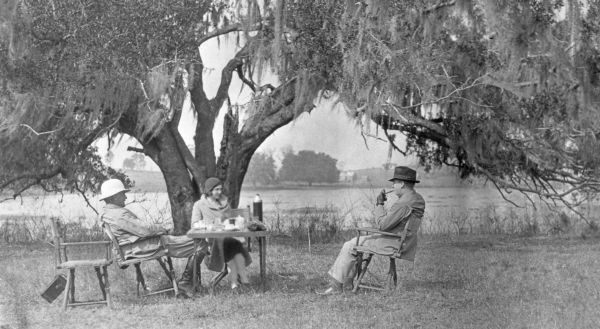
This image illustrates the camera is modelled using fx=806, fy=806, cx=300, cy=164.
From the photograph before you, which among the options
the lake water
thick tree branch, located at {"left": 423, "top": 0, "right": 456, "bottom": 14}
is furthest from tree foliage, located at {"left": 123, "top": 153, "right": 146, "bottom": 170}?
thick tree branch, located at {"left": 423, "top": 0, "right": 456, "bottom": 14}

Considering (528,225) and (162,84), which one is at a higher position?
(162,84)

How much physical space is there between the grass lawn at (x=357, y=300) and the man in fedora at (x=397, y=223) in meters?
0.29

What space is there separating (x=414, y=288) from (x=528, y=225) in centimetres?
746

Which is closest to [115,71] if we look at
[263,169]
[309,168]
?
[263,169]

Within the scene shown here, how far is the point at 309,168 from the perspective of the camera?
64.7ft

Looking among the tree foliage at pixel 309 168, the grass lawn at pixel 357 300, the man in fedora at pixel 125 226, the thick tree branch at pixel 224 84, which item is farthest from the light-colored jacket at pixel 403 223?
the tree foliage at pixel 309 168

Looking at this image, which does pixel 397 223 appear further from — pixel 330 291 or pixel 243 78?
pixel 243 78

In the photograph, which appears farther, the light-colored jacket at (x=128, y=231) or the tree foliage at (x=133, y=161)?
the tree foliage at (x=133, y=161)

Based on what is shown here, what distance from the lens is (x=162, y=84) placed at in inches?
396

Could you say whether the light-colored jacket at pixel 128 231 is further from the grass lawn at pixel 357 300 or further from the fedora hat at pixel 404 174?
the fedora hat at pixel 404 174

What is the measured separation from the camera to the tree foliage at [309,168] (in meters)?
18.3

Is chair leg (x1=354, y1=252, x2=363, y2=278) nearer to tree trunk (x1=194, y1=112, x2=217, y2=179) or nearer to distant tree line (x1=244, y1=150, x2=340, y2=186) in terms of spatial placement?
tree trunk (x1=194, y1=112, x2=217, y2=179)

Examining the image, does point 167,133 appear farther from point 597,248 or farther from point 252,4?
point 597,248

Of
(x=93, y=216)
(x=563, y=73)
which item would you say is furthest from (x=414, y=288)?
(x=93, y=216)
